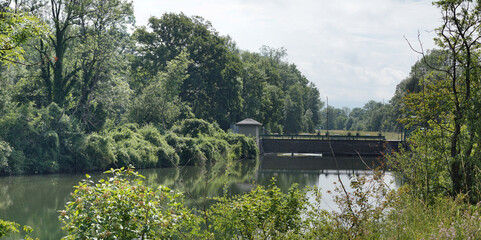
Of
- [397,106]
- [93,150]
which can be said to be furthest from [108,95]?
[397,106]

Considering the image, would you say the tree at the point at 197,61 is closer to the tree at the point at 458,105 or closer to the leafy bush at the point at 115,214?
the tree at the point at 458,105

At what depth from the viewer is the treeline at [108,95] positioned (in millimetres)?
23375

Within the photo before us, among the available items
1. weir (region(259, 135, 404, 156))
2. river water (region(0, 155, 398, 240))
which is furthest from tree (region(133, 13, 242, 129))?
river water (region(0, 155, 398, 240))

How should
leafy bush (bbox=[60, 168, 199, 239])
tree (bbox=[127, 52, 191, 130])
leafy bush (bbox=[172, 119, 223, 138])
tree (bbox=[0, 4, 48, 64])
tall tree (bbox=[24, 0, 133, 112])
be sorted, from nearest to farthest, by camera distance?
leafy bush (bbox=[60, 168, 199, 239]), tree (bbox=[0, 4, 48, 64]), tall tree (bbox=[24, 0, 133, 112]), tree (bbox=[127, 52, 191, 130]), leafy bush (bbox=[172, 119, 223, 138])

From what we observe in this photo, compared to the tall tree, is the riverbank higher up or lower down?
lower down

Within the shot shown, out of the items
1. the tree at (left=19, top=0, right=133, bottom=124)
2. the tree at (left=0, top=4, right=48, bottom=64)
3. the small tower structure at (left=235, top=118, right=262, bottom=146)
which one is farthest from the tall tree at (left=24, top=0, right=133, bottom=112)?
the tree at (left=0, top=4, right=48, bottom=64)

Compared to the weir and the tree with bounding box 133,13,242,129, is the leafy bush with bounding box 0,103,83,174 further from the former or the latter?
the weir

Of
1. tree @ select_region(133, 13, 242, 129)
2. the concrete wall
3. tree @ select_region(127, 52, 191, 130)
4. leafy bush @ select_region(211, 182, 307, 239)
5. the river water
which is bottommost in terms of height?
the river water

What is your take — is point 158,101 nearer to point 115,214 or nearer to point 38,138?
point 38,138

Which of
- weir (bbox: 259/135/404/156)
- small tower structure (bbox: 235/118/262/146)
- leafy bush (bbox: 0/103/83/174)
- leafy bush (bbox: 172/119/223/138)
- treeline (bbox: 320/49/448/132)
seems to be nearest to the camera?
treeline (bbox: 320/49/448/132)

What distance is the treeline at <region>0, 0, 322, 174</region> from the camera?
76.7 ft

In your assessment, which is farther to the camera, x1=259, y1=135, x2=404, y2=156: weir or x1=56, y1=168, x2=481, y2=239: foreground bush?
x1=259, y1=135, x2=404, y2=156: weir

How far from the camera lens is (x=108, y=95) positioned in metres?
29.8

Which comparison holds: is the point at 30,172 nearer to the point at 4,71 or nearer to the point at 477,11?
the point at 4,71
